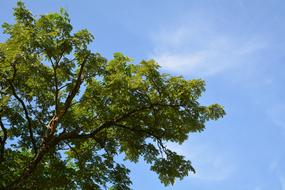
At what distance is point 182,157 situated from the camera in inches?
875

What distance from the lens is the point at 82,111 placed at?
2348 cm

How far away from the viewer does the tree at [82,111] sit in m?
20.8

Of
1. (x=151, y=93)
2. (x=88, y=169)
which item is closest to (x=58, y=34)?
(x=151, y=93)

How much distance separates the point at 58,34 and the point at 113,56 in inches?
123

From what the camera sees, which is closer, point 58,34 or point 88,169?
point 58,34

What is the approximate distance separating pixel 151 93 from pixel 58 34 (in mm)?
5504

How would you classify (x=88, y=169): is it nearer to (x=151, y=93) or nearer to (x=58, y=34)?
(x=151, y=93)

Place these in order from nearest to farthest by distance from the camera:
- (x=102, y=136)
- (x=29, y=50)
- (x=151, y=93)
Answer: (x=29, y=50), (x=151, y=93), (x=102, y=136)

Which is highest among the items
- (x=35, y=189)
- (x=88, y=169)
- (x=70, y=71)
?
(x=70, y=71)

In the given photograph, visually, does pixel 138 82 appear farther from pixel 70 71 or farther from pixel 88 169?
pixel 88 169

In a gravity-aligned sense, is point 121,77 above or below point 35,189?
above

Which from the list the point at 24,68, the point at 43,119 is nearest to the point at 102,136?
the point at 43,119

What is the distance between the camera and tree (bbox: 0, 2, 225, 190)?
2083 cm

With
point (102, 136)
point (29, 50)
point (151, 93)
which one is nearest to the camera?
point (29, 50)
